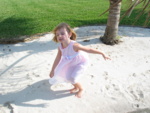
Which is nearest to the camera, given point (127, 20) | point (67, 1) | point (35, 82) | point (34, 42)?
Result: point (35, 82)

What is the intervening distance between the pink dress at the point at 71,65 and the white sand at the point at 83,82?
302 mm

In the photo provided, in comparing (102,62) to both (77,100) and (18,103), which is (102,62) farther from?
(18,103)

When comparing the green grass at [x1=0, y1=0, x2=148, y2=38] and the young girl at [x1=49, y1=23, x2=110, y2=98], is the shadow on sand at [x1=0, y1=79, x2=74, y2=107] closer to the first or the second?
the young girl at [x1=49, y1=23, x2=110, y2=98]

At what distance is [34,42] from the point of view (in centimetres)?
533

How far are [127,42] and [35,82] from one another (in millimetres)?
3011

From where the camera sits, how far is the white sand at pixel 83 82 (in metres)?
3.06

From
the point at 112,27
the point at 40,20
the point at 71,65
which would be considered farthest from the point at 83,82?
the point at 40,20

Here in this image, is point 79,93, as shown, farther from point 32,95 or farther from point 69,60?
point 32,95

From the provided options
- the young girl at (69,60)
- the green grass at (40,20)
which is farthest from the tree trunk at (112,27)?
the young girl at (69,60)

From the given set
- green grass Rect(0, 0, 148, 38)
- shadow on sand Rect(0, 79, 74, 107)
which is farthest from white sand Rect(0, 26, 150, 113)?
green grass Rect(0, 0, 148, 38)

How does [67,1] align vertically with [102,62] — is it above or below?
above

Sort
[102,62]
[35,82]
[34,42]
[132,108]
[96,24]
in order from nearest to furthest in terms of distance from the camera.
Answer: [132,108] → [35,82] → [102,62] → [34,42] → [96,24]

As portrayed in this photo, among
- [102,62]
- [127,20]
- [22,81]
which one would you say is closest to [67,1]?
[127,20]

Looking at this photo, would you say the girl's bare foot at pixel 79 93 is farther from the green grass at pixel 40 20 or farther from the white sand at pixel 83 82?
the green grass at pixel 40 20
